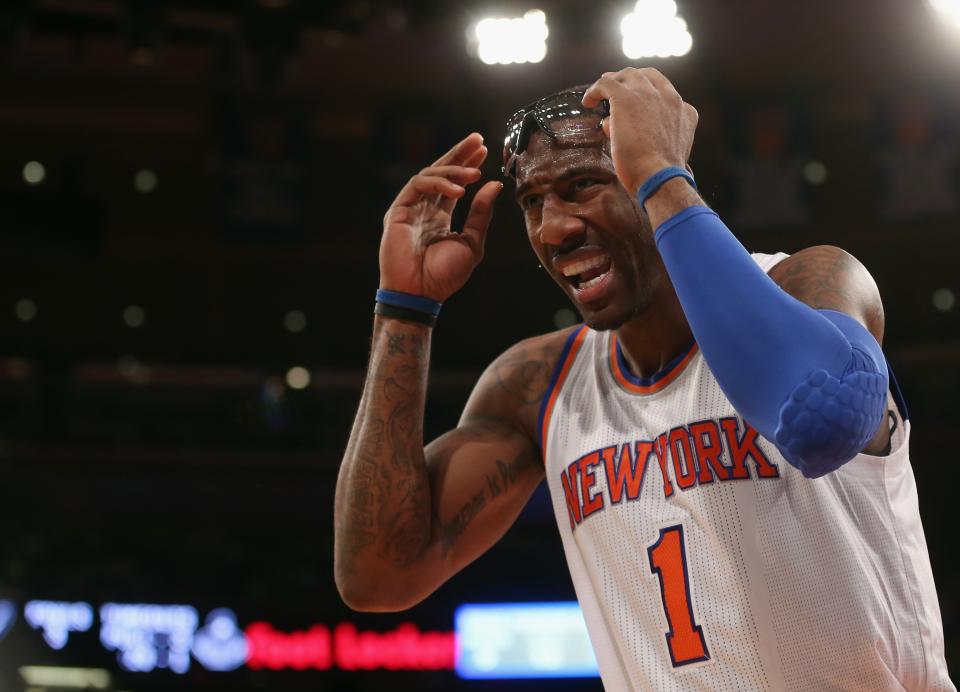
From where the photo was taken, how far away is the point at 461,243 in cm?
247

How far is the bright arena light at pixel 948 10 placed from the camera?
707cm

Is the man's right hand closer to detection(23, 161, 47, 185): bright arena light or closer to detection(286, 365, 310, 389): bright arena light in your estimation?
detection(286, 365, 310, 389): bright arena light

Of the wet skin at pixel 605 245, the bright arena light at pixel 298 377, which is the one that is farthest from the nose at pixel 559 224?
the bright arena light at pixel 298 377

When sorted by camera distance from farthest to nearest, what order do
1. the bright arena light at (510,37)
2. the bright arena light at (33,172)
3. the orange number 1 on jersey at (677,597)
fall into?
the bright arena light at (33,172) < the bright arena light at (510,37) < the orange number 1 on jersey at (677,597)

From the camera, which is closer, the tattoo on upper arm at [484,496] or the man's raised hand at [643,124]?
the man's raised hand at [643,124]

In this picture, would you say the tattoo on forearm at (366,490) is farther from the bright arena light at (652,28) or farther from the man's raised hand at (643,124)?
the bright arena light at (652,28)

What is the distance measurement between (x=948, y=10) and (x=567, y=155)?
5.96 metres

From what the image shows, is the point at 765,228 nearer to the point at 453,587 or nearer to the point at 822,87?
the point at 822,87

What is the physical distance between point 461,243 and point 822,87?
1269 cm

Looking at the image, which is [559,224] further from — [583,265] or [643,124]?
[643,124]

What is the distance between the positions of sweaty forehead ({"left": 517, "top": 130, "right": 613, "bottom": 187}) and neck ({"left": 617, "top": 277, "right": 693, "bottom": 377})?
307mm

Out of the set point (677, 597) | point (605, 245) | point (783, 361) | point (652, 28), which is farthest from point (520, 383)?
point (652, 28)

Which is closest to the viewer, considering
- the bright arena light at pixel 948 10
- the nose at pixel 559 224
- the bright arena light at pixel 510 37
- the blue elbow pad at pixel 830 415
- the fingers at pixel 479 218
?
the blue elbow pad at pixel 830 415

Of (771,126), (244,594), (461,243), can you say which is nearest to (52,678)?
(244,594)
